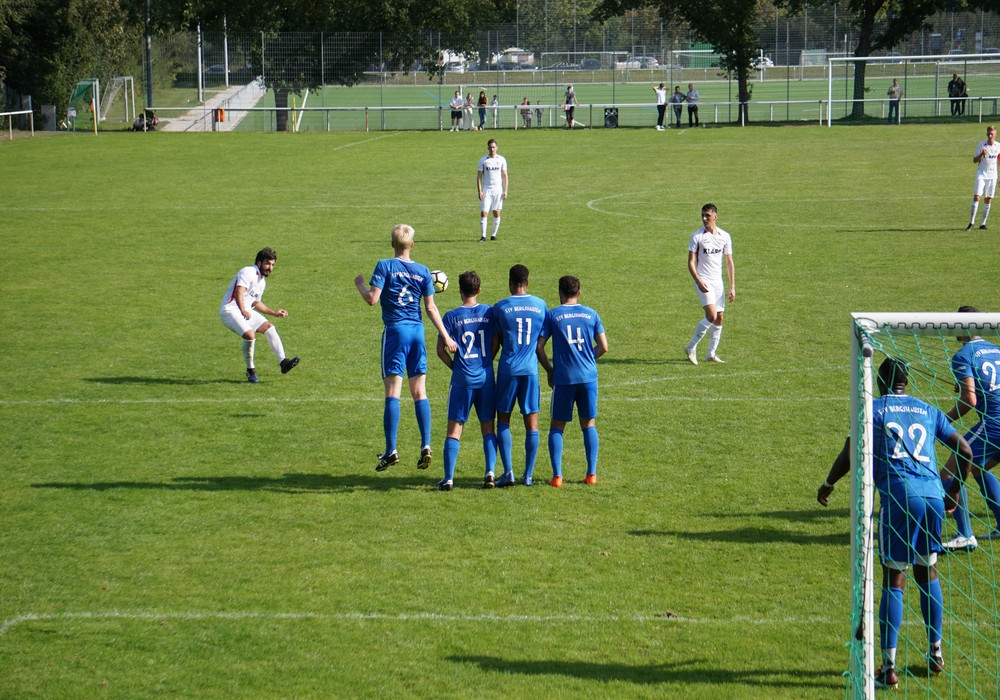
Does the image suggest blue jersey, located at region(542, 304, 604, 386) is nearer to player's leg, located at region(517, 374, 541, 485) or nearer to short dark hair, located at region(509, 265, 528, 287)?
player's leg, located at region(517, 374, 541, 485)

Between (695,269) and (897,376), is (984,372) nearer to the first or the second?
(897,376)

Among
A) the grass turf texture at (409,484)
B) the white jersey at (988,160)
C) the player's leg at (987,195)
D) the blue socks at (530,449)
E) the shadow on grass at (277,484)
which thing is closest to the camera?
the grass turf texture at (409,484)

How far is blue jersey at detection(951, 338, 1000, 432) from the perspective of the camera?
29.0 ft

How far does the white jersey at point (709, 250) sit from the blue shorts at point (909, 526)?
26.2ft

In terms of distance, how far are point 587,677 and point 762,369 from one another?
27.0 ft

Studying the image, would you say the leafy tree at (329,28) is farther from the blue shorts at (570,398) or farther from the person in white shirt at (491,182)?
the blue shorts at (570,398)

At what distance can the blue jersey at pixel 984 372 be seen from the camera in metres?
8.84

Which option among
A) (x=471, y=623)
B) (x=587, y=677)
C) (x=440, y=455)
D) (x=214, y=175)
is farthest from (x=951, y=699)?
(x=214, y=175)

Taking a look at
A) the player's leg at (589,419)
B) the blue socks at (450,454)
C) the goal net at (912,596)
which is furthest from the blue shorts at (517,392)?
the goal net at (912,596)

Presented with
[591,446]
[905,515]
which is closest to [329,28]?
[591,446]

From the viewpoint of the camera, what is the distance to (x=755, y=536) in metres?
9.31

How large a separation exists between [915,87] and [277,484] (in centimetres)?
5989

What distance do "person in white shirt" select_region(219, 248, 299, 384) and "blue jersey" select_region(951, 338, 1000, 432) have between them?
27.6 feet

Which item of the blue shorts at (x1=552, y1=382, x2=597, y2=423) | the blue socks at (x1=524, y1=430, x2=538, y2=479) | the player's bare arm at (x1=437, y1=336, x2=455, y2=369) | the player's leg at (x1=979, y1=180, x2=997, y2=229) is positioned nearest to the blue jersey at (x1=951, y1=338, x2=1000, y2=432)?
the blue shorts at (x1=552, y1=382, x2=597, y2=423)
